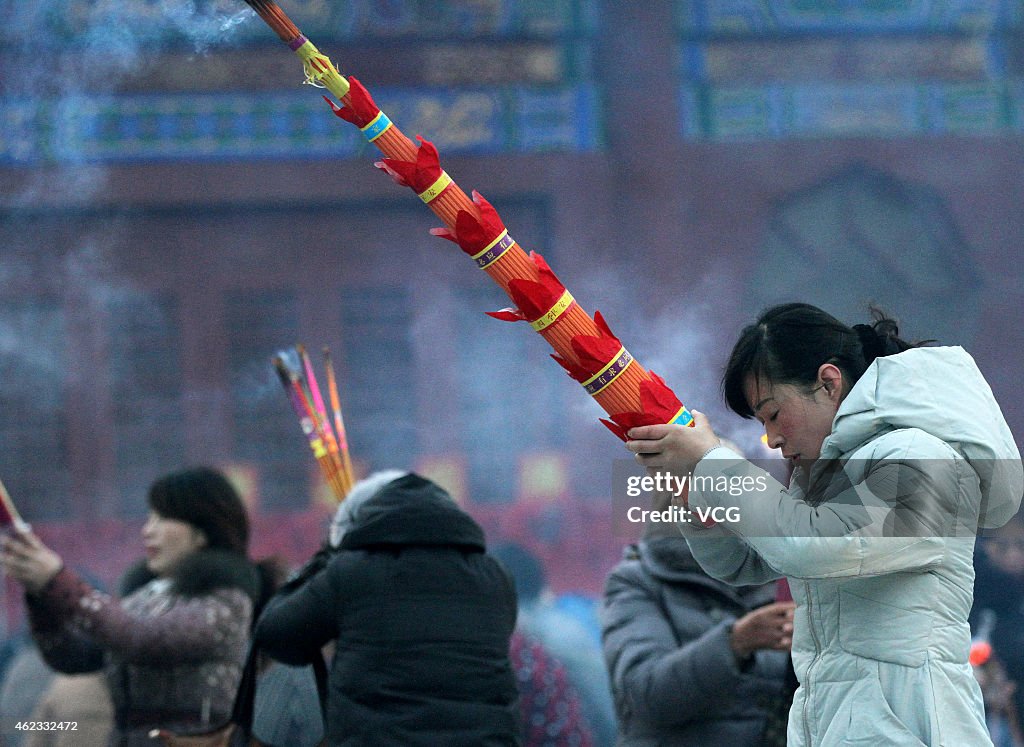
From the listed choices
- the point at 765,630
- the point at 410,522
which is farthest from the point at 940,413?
the point at 410,522

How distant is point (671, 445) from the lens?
1.57 meters

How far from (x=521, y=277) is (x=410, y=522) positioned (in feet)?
2.34

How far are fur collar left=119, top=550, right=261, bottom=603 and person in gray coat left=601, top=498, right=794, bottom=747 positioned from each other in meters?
0.79

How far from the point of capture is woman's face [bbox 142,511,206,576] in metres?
2.91

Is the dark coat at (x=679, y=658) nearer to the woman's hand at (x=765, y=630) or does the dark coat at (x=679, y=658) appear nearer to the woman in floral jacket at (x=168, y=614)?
the woman's hand at (x=765, y=630)

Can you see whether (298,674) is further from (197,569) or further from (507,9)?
(507,9)

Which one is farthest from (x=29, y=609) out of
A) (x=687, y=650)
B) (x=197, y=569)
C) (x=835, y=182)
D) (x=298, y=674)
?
(x=835, y=182)

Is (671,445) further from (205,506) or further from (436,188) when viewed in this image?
(205,506)

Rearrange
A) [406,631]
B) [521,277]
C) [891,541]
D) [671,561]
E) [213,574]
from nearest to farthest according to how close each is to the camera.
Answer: [891,541] < [521,277] < [406,631] < [671,561] < [213,574]

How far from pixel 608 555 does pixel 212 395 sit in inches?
74.8

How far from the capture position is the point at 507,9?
6.05 m

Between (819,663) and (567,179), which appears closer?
(819,663)

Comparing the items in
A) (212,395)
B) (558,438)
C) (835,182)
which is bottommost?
(558,438)

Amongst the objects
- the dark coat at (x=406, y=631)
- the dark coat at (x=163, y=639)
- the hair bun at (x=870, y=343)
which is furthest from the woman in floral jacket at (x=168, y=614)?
the hair bun at (x=870, y=343)
